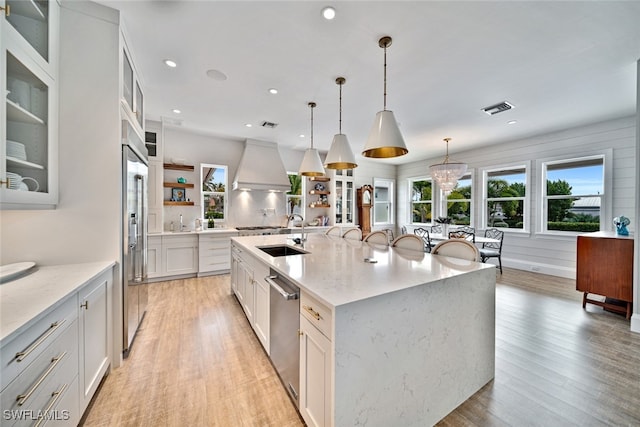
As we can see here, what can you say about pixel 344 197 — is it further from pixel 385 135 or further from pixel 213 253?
pixel 385 135

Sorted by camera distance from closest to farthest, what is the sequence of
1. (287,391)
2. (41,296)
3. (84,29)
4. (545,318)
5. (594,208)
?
(41,296), (287,391), (84,29), (545,318), (594,208)

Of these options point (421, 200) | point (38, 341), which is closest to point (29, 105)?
point (38, 341)

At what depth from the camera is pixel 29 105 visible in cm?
167

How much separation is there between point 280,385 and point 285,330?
50 centimetres

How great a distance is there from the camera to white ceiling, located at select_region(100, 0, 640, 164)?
6.52 ft

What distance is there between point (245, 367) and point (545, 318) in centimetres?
347

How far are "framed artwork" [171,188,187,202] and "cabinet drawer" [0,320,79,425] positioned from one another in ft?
13.1

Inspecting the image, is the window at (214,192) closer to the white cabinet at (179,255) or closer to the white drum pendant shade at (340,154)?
the white cabinet at (179,255)

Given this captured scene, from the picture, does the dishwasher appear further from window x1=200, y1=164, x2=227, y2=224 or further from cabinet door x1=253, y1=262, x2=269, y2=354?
window x1=200, y1=164, x2=227, y2=224

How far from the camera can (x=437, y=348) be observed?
1531mm

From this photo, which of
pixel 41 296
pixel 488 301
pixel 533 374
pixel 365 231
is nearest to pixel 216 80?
pixel 41 296

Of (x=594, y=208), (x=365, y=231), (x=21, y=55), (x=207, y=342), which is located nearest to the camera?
(x=21, y=55)

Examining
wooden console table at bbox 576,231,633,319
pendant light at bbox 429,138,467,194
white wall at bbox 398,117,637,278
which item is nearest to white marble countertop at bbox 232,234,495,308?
wooden console table at bbox 576,231,633,319

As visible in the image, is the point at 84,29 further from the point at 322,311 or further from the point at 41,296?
the point at 322,311
